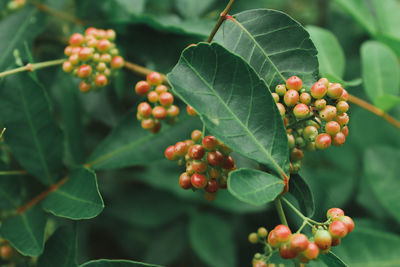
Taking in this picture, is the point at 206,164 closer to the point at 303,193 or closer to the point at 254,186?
the point at 254,186

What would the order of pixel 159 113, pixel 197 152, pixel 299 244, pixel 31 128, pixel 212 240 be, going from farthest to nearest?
1. pixel 212 240
2. pixel 31 128
3. pixel 159 113
4. pixel 197 152
5. pixel 299 244

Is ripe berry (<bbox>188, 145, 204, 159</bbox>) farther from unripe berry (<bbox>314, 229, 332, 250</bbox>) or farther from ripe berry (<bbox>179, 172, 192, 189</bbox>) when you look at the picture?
unripe berry (<bbox>314, 229, 332, 250</bbox>)

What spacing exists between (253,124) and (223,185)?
0.17m

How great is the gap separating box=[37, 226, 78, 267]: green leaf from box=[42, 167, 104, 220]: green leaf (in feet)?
0.23

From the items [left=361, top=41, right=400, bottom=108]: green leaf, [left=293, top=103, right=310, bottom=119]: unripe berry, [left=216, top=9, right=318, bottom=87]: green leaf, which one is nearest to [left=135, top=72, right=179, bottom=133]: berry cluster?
[left=216, top=9, right=318, bottom=87]: green leaf

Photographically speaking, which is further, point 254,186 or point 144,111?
point 144,111

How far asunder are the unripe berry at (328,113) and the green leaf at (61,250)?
2.35 feet

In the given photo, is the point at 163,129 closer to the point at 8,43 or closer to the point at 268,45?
the point at 268,45

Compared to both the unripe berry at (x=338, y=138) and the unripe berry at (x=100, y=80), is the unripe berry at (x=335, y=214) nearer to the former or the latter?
the unripe berry at (x=338, y=138)

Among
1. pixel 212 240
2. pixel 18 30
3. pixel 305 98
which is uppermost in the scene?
pixel 305 98

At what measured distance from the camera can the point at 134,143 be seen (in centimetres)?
133

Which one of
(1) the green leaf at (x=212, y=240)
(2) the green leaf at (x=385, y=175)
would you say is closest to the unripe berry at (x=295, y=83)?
(2) the green leaf at (x=385, y=175)

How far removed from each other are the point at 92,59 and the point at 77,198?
0.42 metres

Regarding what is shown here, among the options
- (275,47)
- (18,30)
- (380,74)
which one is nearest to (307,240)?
(275,47)
